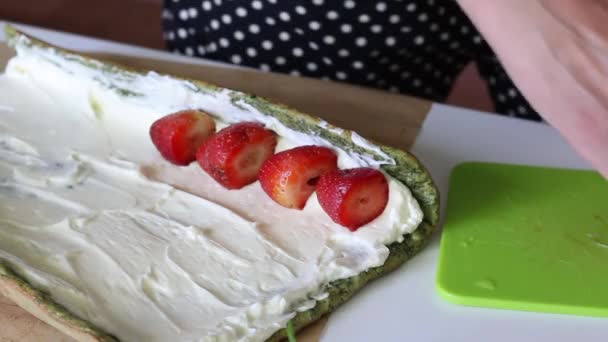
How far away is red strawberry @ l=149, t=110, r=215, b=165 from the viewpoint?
3.31ft

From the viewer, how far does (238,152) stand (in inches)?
38.0

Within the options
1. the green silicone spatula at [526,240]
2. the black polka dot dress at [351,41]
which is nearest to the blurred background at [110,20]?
the black polka dot dress at [351,41]

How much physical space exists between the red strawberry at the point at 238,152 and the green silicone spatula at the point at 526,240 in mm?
231

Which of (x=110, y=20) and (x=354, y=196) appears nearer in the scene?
(x=354, y=196)

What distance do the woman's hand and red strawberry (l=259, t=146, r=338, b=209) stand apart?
8.8 inches

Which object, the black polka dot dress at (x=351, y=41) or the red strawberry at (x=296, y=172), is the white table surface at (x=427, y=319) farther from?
the black polka dot dress at (x=351, y=41)

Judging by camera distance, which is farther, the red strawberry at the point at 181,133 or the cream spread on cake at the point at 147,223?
the red strawberry at the point at 181,133

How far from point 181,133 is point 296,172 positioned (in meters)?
0.16

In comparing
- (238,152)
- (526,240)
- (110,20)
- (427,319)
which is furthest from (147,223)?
(110,20)

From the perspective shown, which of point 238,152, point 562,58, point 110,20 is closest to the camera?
point 562,58

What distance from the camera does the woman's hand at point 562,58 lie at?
2.73 ft

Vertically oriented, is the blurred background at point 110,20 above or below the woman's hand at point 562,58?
below

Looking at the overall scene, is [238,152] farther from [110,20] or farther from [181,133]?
[110,20]

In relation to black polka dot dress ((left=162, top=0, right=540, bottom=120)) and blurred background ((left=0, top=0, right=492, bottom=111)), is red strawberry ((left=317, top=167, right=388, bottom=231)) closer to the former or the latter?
black polka dot dress ((left=162, top=0, right=540, bottom=120))
